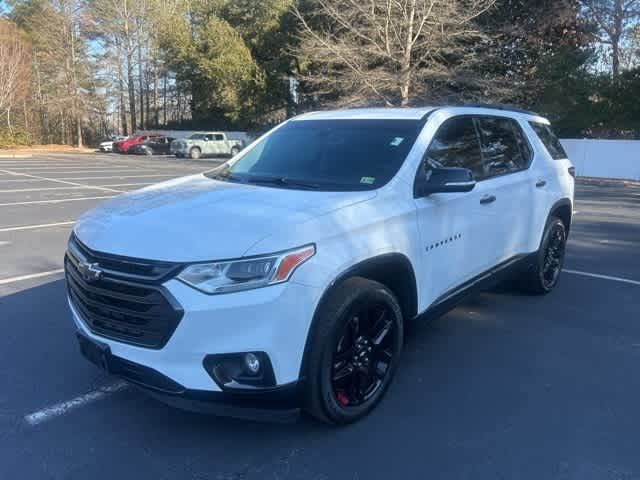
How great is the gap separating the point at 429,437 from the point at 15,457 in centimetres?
229

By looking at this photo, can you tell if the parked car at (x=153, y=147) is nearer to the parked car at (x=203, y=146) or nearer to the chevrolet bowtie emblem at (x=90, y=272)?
the parked car at (x=203, y=146)

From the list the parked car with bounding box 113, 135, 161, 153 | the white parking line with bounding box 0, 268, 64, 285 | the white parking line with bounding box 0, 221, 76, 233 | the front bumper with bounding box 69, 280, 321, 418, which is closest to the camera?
the front bumper with bounding box 69, 280, 321, 418

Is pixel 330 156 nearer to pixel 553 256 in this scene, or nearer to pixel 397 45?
pixel 553 256

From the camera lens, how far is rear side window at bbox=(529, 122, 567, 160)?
595cm

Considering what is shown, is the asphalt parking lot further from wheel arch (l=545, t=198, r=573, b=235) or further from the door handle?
the door handle

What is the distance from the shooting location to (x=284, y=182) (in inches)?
157

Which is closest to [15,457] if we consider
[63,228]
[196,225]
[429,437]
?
[196,225]

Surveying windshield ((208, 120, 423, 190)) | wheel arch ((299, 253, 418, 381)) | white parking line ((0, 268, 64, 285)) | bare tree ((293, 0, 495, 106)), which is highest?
bare tree ((293, 0, 495, 106))

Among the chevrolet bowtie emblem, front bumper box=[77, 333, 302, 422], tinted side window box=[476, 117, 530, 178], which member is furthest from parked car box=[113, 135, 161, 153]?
front bumper box=[77, 333, 302, 422]

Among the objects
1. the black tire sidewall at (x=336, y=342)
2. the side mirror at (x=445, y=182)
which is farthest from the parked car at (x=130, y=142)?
the black tire sidewall at (x=336, y=342)

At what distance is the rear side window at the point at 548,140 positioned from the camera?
5.95m

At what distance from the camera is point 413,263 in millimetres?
3766

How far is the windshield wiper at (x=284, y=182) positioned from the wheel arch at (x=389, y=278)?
68 cm

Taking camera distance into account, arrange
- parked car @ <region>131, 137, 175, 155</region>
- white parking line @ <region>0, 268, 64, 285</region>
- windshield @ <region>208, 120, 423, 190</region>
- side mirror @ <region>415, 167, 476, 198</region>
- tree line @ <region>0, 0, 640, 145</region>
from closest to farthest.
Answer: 1. side mirror @ <region>415, 167, 476, 198</region>
2. windshield @ <region>208, 120, 423, 190</region>
3. white parking line @ <region>0, 268, 64, 285</region>
4. tree line @ <region>0, 0, 640, 145</region>
5. parked car @ <region>131, 137, 175, 155</region>
